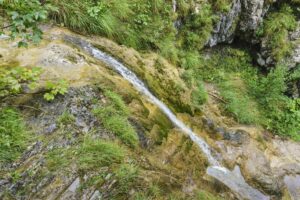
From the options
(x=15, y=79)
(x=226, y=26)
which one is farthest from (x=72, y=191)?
(x=226, y=26)

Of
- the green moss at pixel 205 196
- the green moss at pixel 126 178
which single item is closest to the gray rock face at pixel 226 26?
the green moss at pixel 205 196

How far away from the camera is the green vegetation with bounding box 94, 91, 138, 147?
3201 mm

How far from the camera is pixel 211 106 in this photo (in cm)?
582

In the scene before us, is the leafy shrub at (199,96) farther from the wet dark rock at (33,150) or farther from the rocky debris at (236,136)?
the wet dark rock at (33,150)

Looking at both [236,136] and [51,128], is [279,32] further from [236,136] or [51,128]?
[51,128]

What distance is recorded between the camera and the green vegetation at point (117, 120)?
320 cm

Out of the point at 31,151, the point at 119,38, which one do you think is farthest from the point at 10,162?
the point at 119,38

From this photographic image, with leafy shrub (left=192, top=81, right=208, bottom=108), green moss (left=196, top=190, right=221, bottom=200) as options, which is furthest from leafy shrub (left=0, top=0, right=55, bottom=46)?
leafy shrub (left=192, top=81, right=208, bottom=108)

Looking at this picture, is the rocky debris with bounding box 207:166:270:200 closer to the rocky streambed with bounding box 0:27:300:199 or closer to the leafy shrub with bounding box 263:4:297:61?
the rocky streambed with bounding box 0:27:300:199

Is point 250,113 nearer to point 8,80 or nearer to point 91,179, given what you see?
point 91,179

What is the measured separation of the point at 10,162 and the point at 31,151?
0.65 ft

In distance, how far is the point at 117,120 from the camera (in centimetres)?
326

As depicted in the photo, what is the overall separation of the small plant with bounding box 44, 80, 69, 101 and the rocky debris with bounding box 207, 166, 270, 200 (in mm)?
2162

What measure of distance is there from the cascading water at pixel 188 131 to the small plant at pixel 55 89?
118cm
